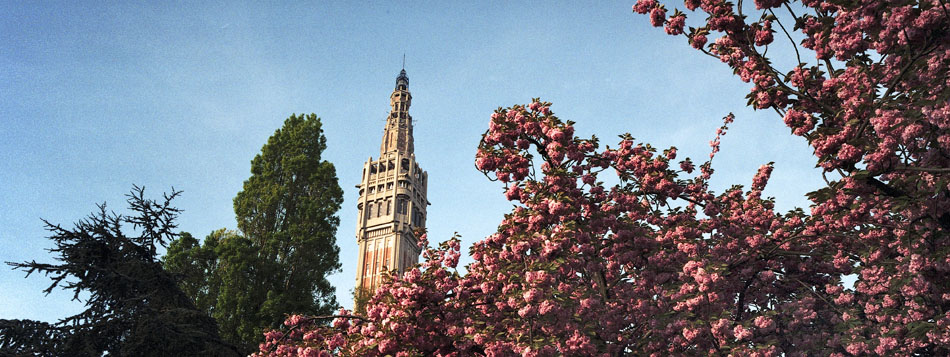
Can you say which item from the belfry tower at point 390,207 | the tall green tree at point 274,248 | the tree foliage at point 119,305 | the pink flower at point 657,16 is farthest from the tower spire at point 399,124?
the pink flower at point 657,16

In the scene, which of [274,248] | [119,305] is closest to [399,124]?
[274,248]

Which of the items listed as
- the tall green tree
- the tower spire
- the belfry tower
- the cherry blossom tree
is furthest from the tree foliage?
the tower spire

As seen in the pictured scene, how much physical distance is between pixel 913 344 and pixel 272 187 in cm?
1817

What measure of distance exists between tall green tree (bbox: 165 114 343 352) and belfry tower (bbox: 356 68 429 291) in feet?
131

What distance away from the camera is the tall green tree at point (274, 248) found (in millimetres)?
17609

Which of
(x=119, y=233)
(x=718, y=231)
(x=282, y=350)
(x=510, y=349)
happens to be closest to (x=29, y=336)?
(x=119, y=233)

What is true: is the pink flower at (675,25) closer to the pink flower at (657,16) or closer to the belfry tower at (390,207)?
the pink flower at (657,16)

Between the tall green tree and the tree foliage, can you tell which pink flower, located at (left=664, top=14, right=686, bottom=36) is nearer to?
the tree foliage

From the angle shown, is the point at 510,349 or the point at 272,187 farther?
the point at 272,187

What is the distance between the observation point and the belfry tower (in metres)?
62.8

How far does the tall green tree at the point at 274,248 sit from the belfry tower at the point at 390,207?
131ft

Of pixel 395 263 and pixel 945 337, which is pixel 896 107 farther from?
pixel 395 263

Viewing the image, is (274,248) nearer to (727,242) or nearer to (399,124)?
(727,242)

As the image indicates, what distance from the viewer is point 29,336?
867cm
